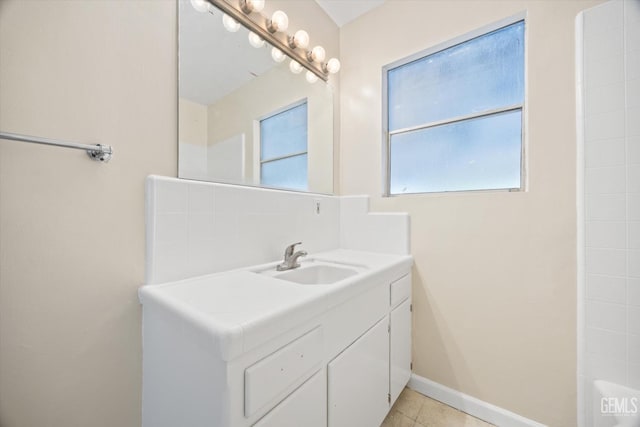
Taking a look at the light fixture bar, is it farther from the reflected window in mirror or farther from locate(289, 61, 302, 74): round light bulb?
the reflected window in mirror

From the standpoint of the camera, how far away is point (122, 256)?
2.93 ft

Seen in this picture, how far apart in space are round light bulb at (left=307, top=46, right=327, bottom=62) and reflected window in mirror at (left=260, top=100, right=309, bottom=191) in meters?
0.29

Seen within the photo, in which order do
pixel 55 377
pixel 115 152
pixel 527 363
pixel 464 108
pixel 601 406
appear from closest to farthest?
1. pixel 55 377
2. pixel 115 152
3. pixel 601 406
4. pixel 527 363
5. pixel 464 108

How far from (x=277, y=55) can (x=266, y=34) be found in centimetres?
12

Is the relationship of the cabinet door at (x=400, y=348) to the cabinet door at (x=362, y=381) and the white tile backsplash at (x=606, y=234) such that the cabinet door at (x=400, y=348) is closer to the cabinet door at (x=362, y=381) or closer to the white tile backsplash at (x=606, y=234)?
the cabinet door at (x=362, y=381)

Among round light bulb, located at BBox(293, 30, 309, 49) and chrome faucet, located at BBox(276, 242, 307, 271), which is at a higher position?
round light bulb, located at BBox(293, 30, 309, 49)

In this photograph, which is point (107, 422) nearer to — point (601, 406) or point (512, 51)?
point (601, 406)

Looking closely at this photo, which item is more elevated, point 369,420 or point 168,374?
point 168,374

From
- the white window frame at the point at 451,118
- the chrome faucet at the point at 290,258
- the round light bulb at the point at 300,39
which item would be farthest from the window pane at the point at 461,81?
the chrome faucet at the point at 290,258

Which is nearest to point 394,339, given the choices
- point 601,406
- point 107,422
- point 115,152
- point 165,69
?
point 601,406

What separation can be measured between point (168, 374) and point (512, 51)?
2.16 meters

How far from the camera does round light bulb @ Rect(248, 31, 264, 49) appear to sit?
134 centimetres

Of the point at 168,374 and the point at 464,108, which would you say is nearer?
the point at 168,374

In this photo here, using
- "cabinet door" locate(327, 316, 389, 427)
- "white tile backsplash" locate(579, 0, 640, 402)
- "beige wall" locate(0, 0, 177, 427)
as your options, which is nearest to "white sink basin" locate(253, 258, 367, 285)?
Answer: "cabinet door" locate(327, 316, 389, 427)
